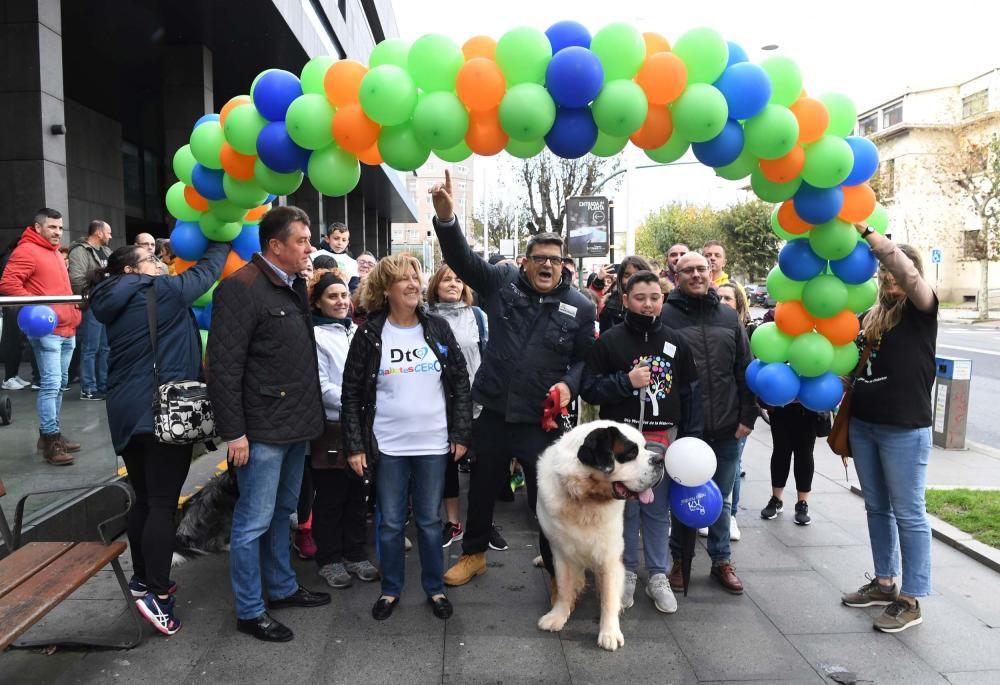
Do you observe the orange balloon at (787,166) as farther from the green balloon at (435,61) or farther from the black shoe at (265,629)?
the black shoe at (265,629)

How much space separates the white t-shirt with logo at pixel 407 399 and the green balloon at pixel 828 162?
8.02ft

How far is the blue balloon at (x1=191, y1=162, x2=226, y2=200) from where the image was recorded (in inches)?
166

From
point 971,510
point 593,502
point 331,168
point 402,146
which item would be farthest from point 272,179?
point 971,510

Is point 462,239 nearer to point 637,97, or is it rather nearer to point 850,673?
point 637,97

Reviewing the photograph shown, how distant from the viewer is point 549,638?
3.78m

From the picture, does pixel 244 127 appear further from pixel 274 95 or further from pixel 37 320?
pixel 37 320

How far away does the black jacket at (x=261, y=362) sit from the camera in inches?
138

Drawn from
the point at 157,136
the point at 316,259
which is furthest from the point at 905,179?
the point at 316,259

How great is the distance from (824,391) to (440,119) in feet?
9.31

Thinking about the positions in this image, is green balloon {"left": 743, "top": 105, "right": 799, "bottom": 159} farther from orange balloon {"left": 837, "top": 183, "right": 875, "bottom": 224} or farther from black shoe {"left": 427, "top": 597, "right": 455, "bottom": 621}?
black shoe {"left": 427, "top": 597, "right": 455, "bottom": 621}

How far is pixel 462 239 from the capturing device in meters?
4.37

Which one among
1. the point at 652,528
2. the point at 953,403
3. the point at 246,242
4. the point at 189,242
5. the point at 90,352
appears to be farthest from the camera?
the point at 953,403

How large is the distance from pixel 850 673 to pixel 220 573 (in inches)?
153

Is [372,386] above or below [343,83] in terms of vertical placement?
below
